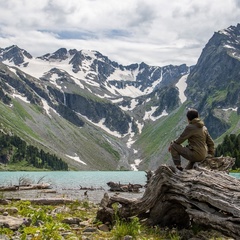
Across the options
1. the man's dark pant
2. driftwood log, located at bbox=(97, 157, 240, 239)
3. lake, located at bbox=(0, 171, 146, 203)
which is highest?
the man's dark pant

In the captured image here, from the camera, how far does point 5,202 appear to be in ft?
94.6

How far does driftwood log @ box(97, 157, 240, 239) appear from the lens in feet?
44.7

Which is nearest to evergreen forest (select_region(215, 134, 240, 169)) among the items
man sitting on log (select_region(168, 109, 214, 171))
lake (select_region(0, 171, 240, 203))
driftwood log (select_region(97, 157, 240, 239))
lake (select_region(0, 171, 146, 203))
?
lake (select_region(0, 171, 240, 203))

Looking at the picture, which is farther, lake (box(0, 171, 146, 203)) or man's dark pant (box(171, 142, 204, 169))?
lake (box(0, 171, 146, 203))

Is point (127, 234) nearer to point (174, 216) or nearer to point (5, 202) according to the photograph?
point (174, 216)

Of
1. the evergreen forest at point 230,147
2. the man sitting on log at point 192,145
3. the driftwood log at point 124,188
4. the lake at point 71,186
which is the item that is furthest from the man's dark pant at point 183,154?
the evergreen forest at point 230,147

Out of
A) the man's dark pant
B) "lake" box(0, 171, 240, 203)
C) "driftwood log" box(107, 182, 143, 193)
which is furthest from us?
"driftwood log" box(107, 182, 143, 193)

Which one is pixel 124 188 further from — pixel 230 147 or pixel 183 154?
pixel 230 147

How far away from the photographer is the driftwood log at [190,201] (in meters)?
13.6

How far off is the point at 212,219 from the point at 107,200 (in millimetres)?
6805

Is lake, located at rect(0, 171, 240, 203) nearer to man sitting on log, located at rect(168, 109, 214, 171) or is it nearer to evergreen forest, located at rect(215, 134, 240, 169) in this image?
man sitting on log, located at rect(168, 109, 214, 171)

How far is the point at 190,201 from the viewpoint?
15.4 meters

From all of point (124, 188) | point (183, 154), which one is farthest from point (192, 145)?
point (124, 188)

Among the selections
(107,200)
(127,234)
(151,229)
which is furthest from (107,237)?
(107,200)
